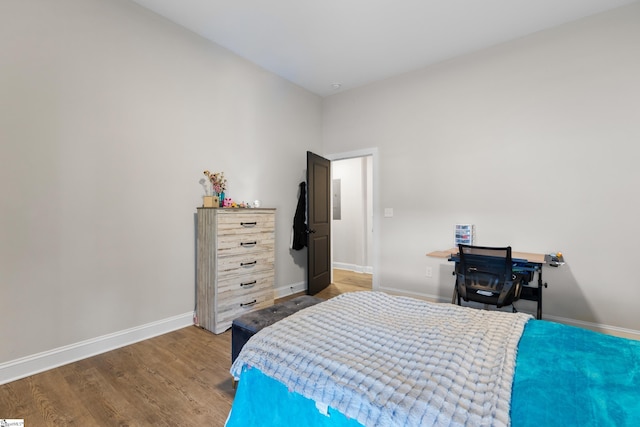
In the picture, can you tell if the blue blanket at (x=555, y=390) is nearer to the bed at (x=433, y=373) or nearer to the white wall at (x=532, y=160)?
the bed at (x=433, y=373)

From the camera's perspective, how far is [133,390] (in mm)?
1802

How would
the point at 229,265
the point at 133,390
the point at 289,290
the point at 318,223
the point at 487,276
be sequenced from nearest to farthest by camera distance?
the point at 133,390
the point at 487,276
the point at 229,265
the point at 289,290
the point at 318,223

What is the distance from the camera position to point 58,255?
210 cm

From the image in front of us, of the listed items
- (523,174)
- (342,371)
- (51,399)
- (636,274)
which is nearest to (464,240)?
(523,174)

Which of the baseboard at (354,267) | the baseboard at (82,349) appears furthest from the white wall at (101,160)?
the baseboard at (354,267)

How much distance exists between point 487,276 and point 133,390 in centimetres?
283

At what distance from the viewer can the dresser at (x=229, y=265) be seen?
268 centimetres

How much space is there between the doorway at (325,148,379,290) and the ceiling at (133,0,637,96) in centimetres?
211

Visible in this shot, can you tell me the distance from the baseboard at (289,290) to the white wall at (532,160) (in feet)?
3.80

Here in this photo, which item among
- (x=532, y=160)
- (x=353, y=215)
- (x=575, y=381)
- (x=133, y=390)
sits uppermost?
(x=532, y=160)

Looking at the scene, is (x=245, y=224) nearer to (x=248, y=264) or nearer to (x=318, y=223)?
(x=248, y=264)

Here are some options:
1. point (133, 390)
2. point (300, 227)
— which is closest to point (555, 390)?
point (133, 390)

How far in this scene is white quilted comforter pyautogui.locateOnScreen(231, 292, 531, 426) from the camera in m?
0.83

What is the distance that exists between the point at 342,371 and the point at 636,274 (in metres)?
3.12
